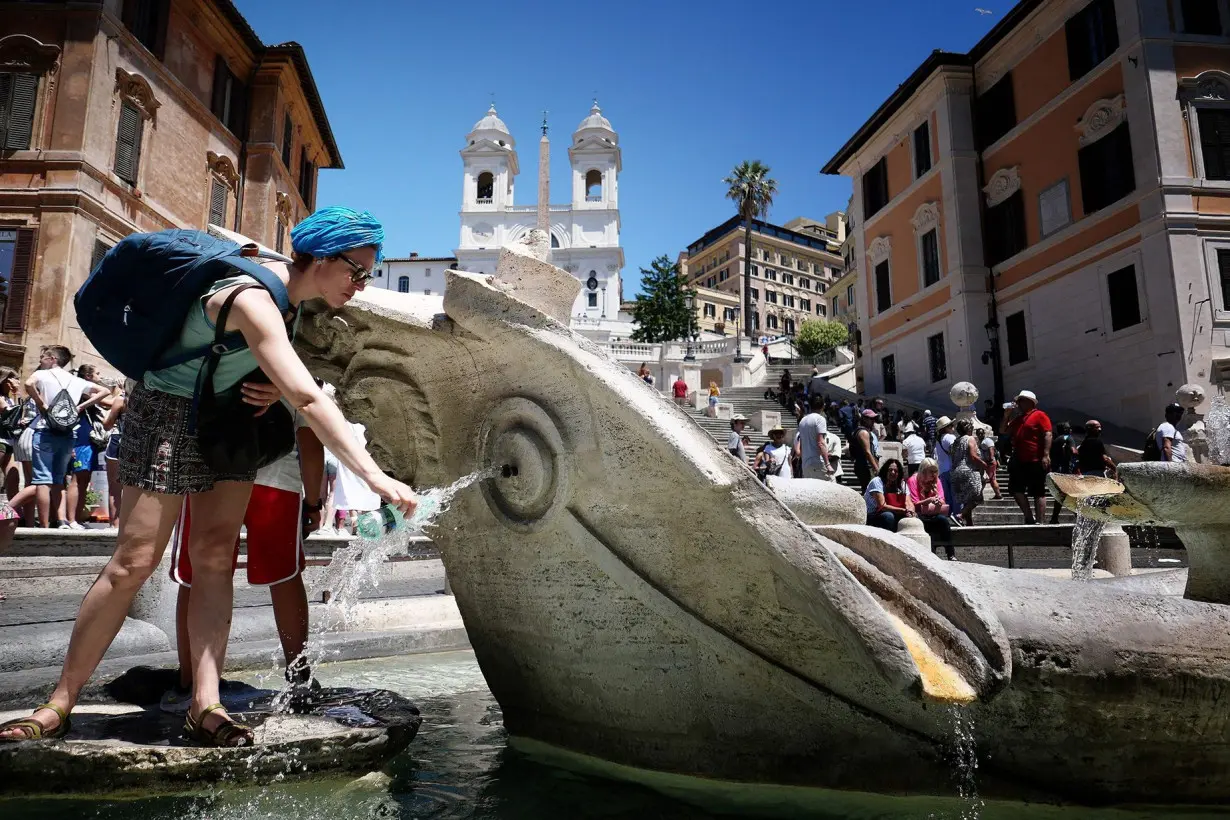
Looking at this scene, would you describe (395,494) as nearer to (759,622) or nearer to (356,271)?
(356,271)

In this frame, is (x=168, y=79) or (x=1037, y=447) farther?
(x=168, y=79)

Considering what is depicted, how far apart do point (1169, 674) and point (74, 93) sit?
19652mm

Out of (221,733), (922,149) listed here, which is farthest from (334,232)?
(922,149)

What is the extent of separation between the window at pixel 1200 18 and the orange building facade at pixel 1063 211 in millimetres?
31

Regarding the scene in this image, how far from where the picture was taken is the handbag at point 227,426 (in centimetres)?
205

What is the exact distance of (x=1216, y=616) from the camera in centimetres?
206

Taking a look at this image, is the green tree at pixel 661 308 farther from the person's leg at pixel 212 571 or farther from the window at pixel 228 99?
the person's leg at pixel 212 571

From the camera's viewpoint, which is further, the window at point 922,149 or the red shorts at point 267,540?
the window at point 922,149

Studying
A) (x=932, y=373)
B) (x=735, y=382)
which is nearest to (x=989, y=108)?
(x=932, y=373)

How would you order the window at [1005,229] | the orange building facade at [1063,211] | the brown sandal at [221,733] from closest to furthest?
1. the brown sandal at [221,733]
2. the orange building facade at [1063,211]
3. the window at [1005,229]

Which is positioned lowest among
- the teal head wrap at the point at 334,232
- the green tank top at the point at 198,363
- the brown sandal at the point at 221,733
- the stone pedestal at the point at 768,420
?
the brown sandal at the point at 221,733

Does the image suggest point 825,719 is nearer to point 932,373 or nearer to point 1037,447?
point 1037,447

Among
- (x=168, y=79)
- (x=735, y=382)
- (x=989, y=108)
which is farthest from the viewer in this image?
(x=735, y=382)

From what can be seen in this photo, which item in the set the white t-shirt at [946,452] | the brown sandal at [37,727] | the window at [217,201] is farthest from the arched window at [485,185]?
the brown sandal at [37,727]
